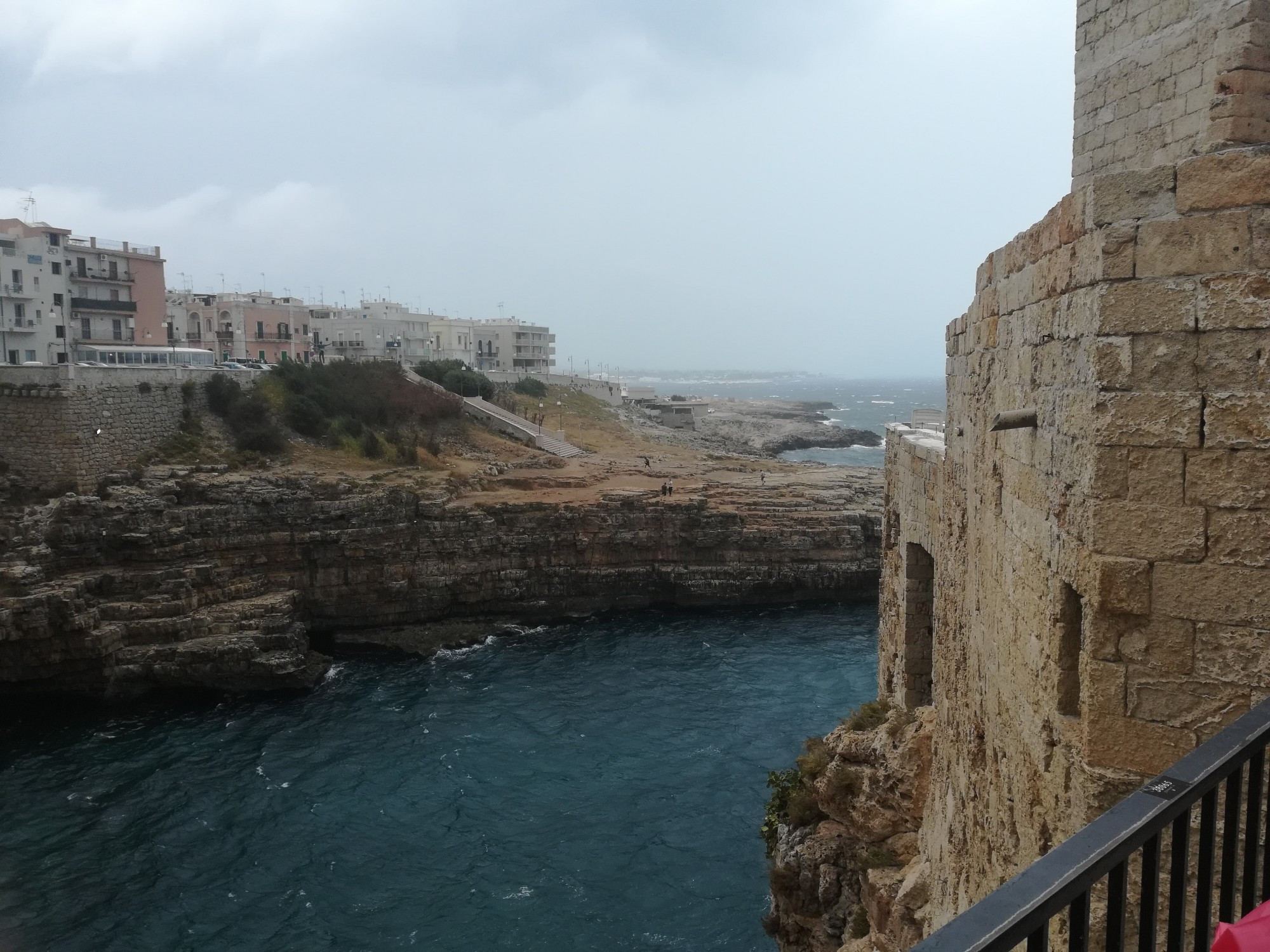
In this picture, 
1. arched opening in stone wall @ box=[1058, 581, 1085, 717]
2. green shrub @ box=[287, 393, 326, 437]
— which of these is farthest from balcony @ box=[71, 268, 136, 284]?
arched opening in stone wall @ box=[1058, 581, 1085, 717]

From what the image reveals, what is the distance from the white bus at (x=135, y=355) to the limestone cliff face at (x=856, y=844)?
1529 inches

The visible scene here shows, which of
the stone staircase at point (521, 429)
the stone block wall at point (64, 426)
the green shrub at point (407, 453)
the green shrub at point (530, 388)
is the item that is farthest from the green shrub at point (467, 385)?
the stone block wall at point (64, 426)

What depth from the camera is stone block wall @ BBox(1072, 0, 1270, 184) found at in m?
4.74

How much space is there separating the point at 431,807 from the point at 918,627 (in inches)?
518

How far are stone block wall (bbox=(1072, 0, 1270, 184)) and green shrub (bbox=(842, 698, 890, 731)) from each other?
20.5 ft

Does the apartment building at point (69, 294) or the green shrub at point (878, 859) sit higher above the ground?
the apartment building at point (69, 294)

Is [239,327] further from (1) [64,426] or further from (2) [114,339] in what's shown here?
(1) [64,426]

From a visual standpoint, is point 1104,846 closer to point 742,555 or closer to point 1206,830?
point 1206,830

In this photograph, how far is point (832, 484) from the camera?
133ft

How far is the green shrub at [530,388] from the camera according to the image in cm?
6600

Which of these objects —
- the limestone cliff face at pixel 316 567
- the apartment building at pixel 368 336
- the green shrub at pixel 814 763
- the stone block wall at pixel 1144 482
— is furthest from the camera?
the apartment building at pixel 368 336

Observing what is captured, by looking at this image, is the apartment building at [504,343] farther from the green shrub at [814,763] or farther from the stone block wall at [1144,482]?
the stone block wall at [1144,482]

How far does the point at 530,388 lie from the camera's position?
6669 centimetres

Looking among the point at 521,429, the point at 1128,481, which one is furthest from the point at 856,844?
the point at 521,429
